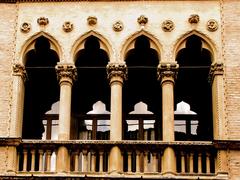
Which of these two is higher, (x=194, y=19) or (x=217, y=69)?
(x=194, y=19)

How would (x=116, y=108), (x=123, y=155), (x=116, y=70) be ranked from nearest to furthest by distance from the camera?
(x=123, y=155) → (x=116, y=108) → (x=116, y=70)

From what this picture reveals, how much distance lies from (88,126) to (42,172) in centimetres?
273

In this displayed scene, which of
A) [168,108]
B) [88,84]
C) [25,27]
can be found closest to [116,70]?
[168,108]

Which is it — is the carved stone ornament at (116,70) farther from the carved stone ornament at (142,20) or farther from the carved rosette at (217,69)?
the carved rosette at (217,69)

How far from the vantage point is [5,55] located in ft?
72.2

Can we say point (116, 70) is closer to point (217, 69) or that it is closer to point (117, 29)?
point (117, 29)

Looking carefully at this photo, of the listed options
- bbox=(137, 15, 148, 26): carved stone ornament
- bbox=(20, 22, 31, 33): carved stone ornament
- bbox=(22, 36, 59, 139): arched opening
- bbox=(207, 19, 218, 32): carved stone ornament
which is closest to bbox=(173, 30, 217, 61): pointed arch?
bbox=(207, 19, 218, 32): carved stone ornament

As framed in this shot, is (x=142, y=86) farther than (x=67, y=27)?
Yes

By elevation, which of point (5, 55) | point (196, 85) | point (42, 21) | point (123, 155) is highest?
point (42, 21)

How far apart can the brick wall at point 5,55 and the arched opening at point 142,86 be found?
2.93 m

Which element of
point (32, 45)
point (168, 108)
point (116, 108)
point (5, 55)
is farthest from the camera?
point (32, 45)

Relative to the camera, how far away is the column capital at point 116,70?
21547 mm

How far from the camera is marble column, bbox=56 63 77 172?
67.8 feet

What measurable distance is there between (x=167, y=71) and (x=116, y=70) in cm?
124
